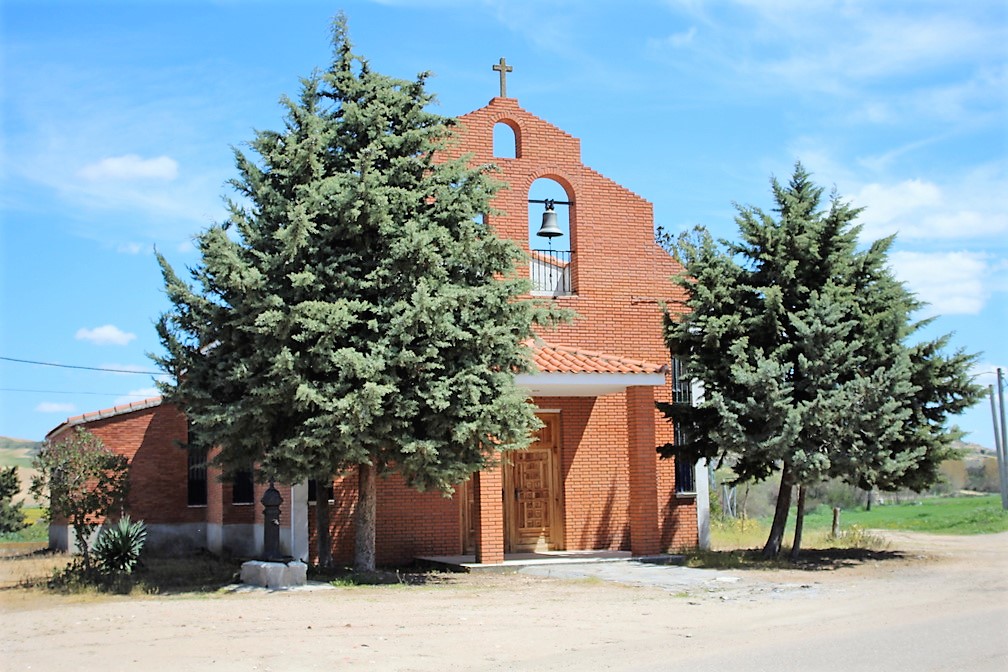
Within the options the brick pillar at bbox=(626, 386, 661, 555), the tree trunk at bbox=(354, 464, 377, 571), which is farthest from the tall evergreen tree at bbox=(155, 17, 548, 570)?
the brick pillar at bbox=(626, 386, 661, 555)

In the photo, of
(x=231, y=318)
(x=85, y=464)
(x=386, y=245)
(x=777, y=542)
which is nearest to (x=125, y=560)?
(x=85, y=464)

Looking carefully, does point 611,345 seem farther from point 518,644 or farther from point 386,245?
point 518,644

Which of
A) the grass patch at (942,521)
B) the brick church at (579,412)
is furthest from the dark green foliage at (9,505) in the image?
the grass patch at (942,521)

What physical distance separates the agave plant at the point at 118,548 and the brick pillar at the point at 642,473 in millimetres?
9255

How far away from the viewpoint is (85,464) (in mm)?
16531

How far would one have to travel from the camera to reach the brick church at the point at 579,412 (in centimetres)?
1975

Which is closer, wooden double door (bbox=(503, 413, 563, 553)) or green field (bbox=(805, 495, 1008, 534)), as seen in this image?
wooden double door (bbox=(503, 413, 563, 553))

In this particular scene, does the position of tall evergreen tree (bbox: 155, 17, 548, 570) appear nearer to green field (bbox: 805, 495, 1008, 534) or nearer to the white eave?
the white eave

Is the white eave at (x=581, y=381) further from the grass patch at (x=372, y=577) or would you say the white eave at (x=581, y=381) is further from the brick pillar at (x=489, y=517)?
the grass patch at (x=372, y=577)

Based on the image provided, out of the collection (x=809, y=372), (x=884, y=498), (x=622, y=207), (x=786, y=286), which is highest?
(x=622, y=207)

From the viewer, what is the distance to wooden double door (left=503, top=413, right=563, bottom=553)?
69.3ft

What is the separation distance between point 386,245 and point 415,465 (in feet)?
11.5

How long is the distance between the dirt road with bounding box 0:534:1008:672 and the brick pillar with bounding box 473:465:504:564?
1708 millimetres

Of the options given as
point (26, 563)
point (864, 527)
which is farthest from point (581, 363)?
point (26, 563)
